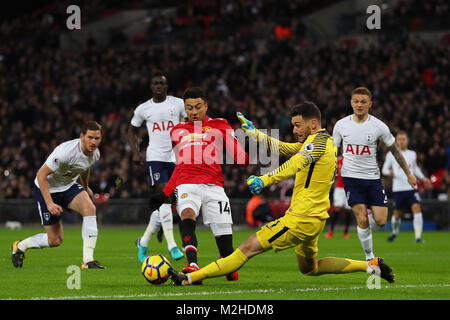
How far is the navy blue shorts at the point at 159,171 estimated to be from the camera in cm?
1333

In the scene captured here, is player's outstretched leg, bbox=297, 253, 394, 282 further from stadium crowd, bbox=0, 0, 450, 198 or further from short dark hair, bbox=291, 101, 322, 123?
stadium crowd, bbox=0, 0, 450, 198

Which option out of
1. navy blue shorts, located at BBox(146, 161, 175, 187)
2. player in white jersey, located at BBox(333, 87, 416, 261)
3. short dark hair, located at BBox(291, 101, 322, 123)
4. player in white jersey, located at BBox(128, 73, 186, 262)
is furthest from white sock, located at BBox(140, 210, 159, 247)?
short dark hair, located at BBox(291, 101, 322, 123)

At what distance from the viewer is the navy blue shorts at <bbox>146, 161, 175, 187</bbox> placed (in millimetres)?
13328

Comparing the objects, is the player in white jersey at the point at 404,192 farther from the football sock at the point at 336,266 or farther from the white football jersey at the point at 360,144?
the football sock at the point at 336,266

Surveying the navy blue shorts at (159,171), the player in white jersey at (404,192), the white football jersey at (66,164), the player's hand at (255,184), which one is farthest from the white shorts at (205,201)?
the player in white jersey at (404,192)

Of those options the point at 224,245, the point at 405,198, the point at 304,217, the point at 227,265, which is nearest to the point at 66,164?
the point at 224,245

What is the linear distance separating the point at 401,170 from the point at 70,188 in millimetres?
9985

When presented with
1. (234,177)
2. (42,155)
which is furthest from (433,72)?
(42,155)

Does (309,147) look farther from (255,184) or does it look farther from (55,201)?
(55,201)

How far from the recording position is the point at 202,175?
991cm

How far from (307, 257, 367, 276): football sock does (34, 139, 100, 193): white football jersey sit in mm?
3725

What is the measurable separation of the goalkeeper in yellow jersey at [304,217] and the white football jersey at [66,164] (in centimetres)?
302

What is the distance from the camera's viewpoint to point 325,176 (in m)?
8.70
